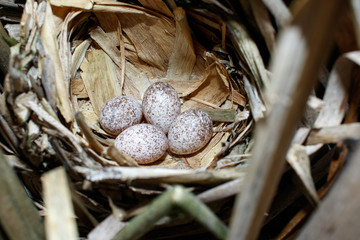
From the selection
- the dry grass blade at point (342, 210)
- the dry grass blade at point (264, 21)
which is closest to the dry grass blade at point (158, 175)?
the dry grass blade at point (342, 210)

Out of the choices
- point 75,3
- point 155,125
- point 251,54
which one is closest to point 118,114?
point 155,125

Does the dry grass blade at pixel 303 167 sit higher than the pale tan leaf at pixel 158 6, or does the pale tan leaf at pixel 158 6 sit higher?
the pale tan leaf at pixel 158 6

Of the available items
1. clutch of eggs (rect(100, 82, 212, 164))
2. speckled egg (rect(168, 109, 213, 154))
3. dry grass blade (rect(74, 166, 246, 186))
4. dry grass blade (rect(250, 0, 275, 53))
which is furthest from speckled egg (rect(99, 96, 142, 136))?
dry grass blade (rect(250, 0, 275, 53))

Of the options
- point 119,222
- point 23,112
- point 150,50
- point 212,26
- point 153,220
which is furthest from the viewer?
point 150,50

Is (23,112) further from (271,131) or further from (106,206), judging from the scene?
(271,131)

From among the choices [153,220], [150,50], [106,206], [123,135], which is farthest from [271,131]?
[150,50]

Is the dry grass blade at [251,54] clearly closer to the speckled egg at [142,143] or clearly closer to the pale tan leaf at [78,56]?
the speckled egg at [142,143]

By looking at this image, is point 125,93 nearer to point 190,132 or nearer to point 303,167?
point 190,132
